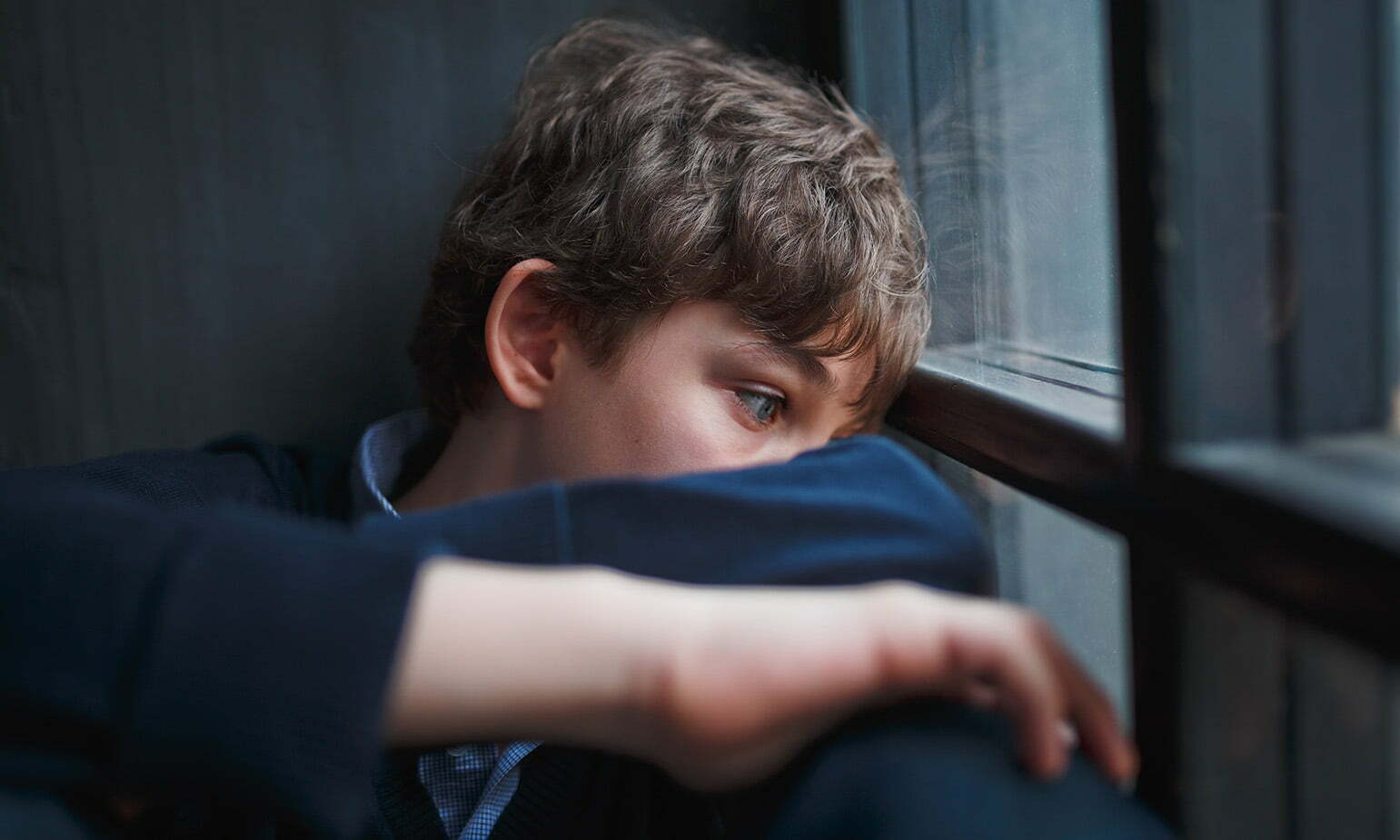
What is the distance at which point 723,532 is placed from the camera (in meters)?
0.56

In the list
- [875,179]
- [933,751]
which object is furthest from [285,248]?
[933,751]

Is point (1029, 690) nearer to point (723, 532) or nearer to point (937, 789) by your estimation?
point (937, 789)

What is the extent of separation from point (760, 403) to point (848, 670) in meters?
0.48

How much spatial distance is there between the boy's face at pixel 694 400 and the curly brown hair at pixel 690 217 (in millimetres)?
17

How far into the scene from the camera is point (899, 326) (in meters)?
0.95

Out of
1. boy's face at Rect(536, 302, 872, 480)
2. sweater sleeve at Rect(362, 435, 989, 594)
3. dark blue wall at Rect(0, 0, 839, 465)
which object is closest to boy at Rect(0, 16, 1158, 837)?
boy's face at Rect(536, 302, 872, 480)

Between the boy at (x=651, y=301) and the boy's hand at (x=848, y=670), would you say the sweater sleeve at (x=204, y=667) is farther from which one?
the boy at (x=651, y=301)

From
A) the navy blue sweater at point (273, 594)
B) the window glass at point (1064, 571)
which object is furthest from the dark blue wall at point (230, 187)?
the navy blue sweater at point (273, 594)

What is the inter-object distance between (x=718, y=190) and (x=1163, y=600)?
1.79 ft

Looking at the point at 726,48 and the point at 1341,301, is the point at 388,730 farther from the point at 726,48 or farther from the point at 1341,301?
the point at 726,48

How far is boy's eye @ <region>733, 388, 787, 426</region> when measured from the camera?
922 mm

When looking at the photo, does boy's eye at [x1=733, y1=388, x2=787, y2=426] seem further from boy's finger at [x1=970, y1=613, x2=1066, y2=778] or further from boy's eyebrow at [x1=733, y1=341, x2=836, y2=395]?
boy's finger at [x1=970, y1=613, x2=1066, y2=778]

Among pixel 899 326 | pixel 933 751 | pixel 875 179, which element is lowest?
pixel 933 751

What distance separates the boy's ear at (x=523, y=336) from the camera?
98 centimetres
